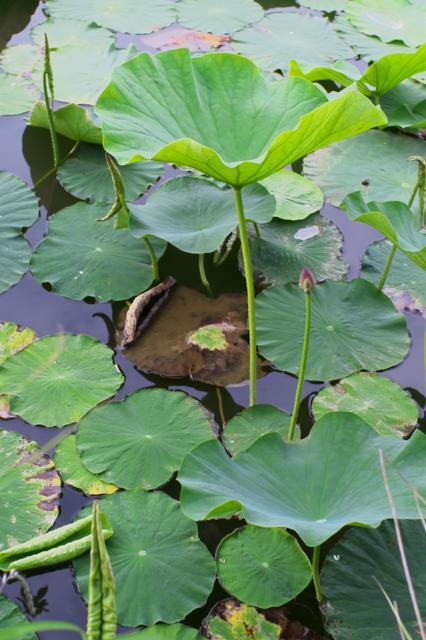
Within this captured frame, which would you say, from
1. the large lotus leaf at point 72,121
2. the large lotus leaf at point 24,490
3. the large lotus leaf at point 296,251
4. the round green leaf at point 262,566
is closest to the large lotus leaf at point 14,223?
the large lotus leaf at point 72,121

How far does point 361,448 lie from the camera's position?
1823 millimetres

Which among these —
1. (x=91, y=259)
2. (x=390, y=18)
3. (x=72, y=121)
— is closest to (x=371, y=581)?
(x=91, y=259)

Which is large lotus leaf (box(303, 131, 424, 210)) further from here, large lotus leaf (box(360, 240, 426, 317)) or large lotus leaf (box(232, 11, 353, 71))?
large lotus leaf (box(232, 11, 353, 71))

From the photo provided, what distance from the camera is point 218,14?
413cm

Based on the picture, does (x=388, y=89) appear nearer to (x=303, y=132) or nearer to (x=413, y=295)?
(x=413, y=295)

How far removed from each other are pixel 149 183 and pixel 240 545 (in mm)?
1630

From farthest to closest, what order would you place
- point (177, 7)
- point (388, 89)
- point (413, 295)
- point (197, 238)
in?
point (177, 7) < point (388, 89) < point (413, 295) < point (197, 238)

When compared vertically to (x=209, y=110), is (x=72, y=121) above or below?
below

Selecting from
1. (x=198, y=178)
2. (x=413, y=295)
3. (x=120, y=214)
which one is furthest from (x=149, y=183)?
(x=413, y=295)

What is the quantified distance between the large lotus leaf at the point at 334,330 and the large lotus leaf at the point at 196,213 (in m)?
0.28

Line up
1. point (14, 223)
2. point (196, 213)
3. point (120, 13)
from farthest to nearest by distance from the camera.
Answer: point (120, 13), point (14, 223), point (196, 213)

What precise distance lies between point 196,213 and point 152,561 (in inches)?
46.5

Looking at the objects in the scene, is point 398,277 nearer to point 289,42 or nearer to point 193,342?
point 193,342

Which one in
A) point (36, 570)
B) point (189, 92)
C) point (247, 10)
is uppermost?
point (189, 92)
